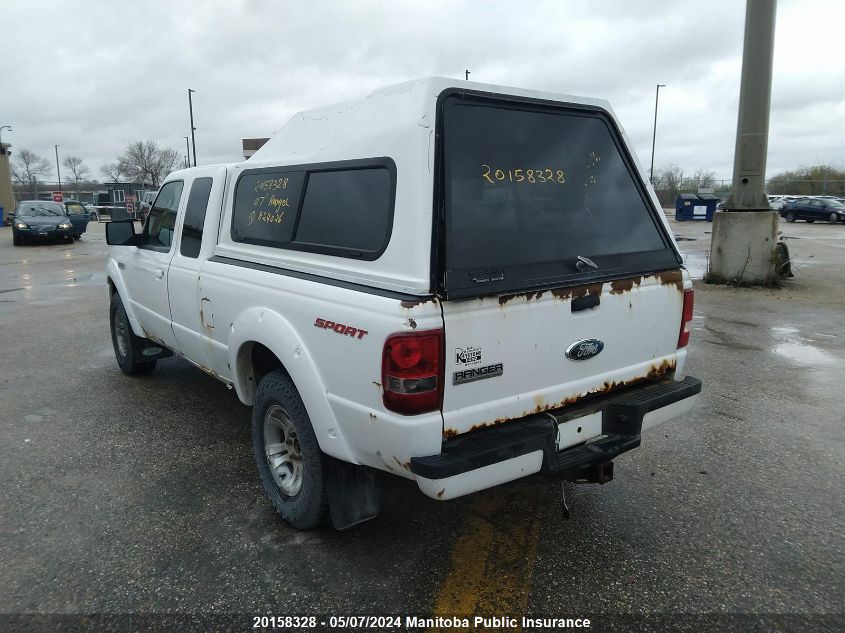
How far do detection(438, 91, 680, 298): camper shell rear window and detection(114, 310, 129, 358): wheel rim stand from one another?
4.26m

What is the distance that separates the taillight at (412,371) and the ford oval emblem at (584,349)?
0.73 meters

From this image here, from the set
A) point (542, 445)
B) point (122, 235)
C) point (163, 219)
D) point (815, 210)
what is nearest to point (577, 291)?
point (542, 445)

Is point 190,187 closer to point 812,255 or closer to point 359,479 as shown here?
point 359,479

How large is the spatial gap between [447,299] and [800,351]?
5.94 metres

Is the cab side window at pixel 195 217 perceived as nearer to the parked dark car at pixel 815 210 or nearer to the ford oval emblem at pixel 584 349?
the ford oval emblem at pixel 584 349

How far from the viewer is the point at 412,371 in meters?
2.44

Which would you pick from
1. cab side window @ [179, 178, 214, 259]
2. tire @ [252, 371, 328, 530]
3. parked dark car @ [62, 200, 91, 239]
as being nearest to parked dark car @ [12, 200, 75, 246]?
parked dark car @ [62, 200, 91, 239]

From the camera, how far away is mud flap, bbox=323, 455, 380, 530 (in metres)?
2.96

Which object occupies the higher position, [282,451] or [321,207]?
[321,207]

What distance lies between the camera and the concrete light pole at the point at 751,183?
1036 centimetres

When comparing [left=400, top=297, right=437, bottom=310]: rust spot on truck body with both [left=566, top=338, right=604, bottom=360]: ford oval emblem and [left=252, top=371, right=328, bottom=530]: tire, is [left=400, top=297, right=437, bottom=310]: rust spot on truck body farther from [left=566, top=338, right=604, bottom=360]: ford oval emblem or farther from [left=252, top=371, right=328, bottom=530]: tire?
[left=252, top=371, right=328, bottom=530]: tire

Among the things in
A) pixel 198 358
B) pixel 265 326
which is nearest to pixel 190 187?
pixel 198 358

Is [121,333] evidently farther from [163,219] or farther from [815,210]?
[815,210]

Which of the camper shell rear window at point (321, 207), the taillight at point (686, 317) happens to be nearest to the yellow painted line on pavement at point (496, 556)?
the taillight at point (686, 317)
